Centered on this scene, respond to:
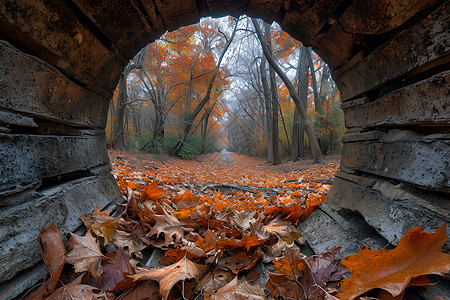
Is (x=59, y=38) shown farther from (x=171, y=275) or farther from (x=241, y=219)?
(x=241, y=219)

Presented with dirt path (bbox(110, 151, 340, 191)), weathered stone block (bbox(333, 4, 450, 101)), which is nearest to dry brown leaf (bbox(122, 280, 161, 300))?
weathered stone block (bbox(333, 4, 450, 101))

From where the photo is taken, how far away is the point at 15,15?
3.00 ft

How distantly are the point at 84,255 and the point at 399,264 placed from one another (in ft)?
4.57

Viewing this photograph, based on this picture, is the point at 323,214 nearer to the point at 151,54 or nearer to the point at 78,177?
the point at 78,177

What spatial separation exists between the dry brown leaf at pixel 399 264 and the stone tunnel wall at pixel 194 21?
0.22 meters

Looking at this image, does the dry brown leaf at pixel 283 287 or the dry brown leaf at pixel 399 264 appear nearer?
the dry brown leaf at pixel 399 264

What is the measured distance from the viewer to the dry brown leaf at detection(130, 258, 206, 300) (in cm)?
81

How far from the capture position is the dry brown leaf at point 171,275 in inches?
31.8

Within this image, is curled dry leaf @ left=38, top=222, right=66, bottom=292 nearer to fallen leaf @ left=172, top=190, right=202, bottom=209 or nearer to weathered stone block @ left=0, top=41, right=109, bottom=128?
weathered stone block @ left=0, top=41, right=109, bottom=128

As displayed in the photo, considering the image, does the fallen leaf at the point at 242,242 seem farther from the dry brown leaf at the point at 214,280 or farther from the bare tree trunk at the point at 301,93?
the bare tree trunk at the point at 301,93

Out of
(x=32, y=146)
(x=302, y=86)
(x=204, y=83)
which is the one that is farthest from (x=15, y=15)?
(x=204, y=83)

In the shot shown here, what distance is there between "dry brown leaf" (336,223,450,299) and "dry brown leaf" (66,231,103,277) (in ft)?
3.54

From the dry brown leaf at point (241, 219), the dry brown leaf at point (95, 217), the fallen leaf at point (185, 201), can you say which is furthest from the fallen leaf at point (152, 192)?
the dry brown leaf at point (241, 219)

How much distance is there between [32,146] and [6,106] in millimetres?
241
